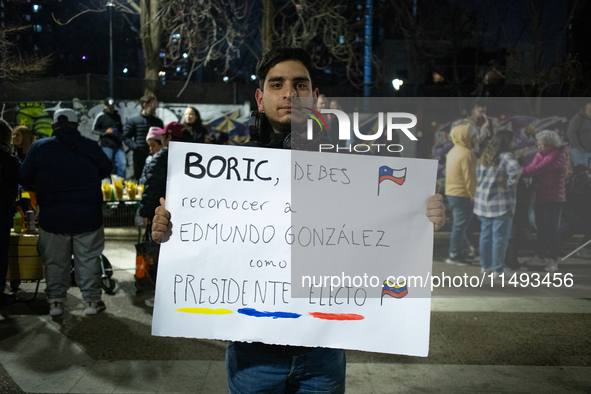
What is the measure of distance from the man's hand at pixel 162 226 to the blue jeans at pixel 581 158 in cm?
791

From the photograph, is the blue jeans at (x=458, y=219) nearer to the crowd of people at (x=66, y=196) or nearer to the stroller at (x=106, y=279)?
the crowd of people at (x=66, y=196)

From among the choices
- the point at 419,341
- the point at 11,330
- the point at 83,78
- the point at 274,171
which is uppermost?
the point at 83,78

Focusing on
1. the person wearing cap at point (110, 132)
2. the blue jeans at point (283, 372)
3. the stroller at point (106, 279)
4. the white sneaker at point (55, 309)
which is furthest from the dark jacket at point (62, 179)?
the person wearing cap at point (110, 132)

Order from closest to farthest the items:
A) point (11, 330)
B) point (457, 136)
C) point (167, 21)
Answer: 1. point (11, 330)
2. point (457, 136)
3. point (167, 21)

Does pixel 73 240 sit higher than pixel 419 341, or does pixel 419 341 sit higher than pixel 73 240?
pixel 419 341

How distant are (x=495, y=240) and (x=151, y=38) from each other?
29.3ft

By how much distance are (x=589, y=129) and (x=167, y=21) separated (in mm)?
8929

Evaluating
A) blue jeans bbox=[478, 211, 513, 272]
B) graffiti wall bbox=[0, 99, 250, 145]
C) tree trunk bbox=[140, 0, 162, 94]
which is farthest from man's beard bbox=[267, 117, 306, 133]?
tree trunk bbox=[140, 0, 162, 94]

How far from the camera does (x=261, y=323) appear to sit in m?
1.97

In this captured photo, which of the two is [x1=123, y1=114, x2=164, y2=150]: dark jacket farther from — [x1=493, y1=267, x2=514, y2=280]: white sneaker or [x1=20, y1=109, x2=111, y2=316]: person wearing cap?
[x1=493, y1=267, x2=514, y2=280]: white sneaker

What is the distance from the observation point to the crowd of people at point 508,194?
7.15 metres

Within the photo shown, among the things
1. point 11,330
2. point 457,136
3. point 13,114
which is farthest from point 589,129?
point 13,114

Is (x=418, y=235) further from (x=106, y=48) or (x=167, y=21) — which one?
(x=106, y=48)

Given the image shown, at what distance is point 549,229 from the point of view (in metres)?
7.46
